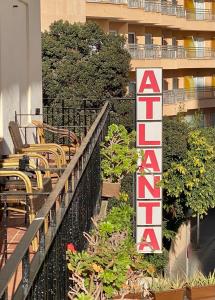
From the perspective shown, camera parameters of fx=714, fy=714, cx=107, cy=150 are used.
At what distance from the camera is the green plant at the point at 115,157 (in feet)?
33.6

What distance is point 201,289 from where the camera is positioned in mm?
10336

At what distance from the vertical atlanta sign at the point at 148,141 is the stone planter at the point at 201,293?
8.40 ft

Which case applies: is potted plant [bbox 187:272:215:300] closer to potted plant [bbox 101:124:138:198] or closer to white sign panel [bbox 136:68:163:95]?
potted plant [bbox 101:124:138:198]

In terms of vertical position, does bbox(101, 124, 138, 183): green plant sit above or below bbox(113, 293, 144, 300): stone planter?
above

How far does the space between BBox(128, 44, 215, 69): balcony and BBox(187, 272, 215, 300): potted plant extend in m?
27.1

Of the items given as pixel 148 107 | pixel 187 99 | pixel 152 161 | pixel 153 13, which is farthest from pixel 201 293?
pixel 187 99

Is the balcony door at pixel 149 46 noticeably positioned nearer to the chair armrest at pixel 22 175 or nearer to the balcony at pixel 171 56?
the balcony at pixel 171 56

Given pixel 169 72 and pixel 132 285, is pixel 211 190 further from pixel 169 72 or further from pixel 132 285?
pixel 169 72

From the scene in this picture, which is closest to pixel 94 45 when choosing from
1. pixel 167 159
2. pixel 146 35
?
pixel 167 159

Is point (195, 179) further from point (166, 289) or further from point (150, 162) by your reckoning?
point (166, 289)

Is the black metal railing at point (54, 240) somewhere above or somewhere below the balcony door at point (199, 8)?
below

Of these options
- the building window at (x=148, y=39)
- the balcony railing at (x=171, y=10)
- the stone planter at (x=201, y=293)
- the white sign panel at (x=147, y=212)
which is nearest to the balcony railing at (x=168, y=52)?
the building window at (x=148, y=39)

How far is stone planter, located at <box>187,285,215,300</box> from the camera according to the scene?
10.4 m

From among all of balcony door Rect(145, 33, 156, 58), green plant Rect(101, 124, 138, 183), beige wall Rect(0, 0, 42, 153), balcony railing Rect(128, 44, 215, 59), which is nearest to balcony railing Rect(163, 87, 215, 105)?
balcony railing Rect(128, 44, 215, 59)
